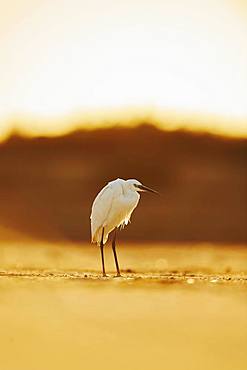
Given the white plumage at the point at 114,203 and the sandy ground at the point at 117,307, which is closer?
the sandy ground at the point at 117,307

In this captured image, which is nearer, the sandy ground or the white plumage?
the sandy ground

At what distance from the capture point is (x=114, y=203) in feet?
53.7

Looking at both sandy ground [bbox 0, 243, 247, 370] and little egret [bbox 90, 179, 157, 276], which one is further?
little egret [bbox 90, 179, 157, 276]

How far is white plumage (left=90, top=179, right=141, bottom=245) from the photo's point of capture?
16391mm

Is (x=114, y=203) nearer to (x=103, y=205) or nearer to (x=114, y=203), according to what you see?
(x=114, y=203)

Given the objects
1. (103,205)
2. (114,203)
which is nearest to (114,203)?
(114,203)

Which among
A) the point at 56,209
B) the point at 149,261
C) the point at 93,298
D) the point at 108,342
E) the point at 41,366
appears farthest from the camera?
the point at 56,209

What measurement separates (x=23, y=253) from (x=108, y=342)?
491 inches

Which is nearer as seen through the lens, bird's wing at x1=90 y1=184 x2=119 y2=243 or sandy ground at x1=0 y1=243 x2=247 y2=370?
sandy ground at x1=0 y1=243 x2=247 y2=370

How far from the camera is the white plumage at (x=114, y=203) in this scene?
Answer: 16.4m

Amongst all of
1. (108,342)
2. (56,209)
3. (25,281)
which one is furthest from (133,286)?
(56,209)

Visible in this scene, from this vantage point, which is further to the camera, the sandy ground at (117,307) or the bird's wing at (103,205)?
the bird's wing at (103,205)

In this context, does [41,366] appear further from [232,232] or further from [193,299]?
[232,232]

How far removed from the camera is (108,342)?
10164mm
